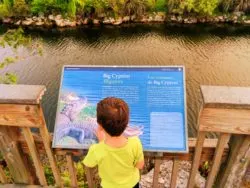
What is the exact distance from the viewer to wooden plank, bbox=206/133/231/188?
6.50ft

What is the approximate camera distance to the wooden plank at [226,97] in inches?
68.0

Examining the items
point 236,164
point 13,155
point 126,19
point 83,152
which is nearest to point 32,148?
point 13,155

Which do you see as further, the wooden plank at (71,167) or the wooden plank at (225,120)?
the wooden plank at (71,167)

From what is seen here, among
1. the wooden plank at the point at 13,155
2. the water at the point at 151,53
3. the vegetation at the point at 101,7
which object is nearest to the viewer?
the wooden plank at the point at 13,155

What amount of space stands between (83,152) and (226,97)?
1197 millimetres

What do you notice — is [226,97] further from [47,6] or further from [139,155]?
[47,6]

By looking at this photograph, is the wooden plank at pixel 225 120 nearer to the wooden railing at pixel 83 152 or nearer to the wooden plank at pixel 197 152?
the wooden railing at pixel 83 152

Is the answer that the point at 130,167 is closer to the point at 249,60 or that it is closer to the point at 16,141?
the point at 16,141

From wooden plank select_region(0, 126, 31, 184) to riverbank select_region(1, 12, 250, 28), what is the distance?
79.1 feet

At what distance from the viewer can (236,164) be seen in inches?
82.3

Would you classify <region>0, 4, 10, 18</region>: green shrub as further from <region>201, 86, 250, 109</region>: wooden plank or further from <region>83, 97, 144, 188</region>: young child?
<region>201, 86, 250, 109</region>: wooden plank

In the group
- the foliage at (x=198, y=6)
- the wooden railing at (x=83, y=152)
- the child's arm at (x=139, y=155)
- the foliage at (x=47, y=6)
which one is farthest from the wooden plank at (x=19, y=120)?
the foliage at (x=47, y=6)

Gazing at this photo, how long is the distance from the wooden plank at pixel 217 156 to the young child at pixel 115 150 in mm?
629

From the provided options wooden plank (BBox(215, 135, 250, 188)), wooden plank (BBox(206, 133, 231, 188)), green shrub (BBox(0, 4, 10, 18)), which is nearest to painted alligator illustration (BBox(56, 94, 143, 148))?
wooden plank (BBox(206, 133, 231, 188))
